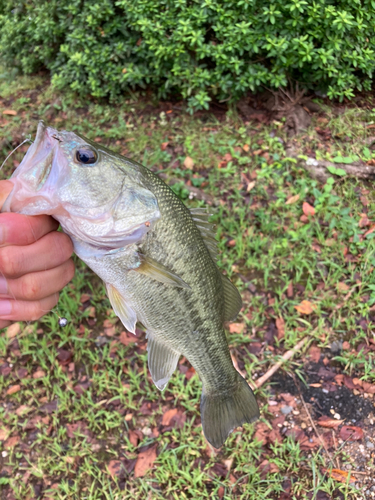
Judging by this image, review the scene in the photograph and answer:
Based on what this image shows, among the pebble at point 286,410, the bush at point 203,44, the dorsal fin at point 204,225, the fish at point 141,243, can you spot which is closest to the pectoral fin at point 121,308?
the fish at point 141,243

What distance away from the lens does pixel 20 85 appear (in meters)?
5.24

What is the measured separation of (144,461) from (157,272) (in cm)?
178

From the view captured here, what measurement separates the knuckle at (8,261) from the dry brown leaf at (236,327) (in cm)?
207

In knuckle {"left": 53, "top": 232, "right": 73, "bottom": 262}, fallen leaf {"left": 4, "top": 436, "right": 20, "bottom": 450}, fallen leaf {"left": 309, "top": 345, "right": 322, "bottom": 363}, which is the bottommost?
fallen leaf {"left": 4, "top": 436, "right": 20, "bottom": 450}

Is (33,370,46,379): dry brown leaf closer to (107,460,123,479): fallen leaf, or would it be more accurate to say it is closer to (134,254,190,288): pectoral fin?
(107,460,123,479): fallen leaf

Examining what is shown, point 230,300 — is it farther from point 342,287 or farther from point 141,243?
point 342,287

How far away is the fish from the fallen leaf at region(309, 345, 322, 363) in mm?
1163

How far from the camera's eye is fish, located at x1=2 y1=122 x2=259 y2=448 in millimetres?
1444

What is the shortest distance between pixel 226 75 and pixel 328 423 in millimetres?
3611

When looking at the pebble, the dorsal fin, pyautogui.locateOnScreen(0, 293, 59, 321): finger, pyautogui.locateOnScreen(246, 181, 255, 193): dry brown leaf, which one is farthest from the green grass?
the dorsal fin

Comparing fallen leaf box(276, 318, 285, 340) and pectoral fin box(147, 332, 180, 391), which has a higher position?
pectoral fin box(147, 332, 180, 391)

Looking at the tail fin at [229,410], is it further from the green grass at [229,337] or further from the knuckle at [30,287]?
the knuckle at [30,287]

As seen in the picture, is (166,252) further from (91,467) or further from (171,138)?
(171,138)

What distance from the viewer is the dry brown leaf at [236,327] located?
3121mm
